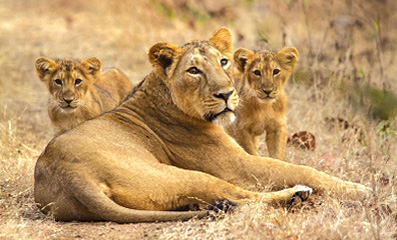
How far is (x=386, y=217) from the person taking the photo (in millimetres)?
3371

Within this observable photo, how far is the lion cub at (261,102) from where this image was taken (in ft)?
17.1

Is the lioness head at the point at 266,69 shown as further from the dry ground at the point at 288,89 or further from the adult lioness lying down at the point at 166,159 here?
the adult lioness lying down at the point at 166,159

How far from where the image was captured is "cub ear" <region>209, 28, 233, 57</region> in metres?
4.54

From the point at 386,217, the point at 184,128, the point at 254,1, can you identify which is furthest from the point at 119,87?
the point at 254,1

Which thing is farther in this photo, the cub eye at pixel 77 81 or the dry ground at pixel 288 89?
the cub eye at pixel 77 81

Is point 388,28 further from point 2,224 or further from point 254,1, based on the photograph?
point 2,224

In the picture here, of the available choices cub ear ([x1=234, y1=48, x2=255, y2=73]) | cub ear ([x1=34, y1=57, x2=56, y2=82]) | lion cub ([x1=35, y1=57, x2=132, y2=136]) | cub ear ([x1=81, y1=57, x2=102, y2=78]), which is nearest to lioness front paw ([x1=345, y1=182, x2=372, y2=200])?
cub ear ([x1=234, y1=48, x2=255, y2=73])

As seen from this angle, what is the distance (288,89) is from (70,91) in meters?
3.32

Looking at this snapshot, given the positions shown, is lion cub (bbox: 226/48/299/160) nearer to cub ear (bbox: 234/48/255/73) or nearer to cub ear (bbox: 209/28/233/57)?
cub ear (bbox: 234/48/255/73)

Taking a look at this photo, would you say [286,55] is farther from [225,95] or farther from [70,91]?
[70,91]

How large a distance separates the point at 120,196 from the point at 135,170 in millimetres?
218

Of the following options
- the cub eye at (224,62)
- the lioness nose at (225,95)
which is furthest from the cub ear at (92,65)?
the lioness nose at (225,95)

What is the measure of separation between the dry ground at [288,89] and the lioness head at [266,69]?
420 mm

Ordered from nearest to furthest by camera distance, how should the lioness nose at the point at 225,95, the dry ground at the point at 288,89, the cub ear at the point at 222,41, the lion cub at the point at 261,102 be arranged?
the dry ground at the point at 288,89 < the lioness nose at the point at 225,95 < the cub ear at the point at 222,41 < the lion cub at the point at 261,102
